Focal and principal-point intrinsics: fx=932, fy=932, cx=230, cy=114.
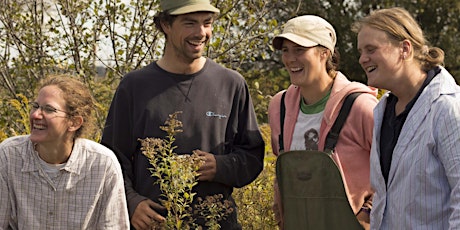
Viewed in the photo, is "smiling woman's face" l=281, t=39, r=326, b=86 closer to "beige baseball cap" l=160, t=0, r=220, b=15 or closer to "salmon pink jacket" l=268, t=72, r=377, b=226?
"salmon pink jacket" l=268, t=72, r=377, b=226

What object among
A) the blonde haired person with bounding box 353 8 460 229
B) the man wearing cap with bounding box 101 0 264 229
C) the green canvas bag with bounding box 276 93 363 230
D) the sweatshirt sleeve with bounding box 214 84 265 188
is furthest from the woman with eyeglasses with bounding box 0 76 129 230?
the blonde haired person with bounding box 353 8 460 229

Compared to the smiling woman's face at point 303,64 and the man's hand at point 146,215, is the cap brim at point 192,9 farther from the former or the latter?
the man's hand at point 146,215

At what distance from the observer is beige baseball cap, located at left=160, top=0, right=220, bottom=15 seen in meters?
4.59

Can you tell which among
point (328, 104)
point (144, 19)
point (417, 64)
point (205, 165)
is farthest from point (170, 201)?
point (144, 19)

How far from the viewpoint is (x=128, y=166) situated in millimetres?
4676

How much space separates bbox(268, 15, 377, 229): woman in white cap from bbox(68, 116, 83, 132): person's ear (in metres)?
0.95

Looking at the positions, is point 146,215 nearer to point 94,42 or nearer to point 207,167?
point 207,167

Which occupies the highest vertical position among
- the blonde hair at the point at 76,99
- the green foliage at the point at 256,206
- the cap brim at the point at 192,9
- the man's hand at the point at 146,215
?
the cap brim at the point at 192,9

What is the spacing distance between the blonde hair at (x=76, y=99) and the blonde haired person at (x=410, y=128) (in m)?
1.36

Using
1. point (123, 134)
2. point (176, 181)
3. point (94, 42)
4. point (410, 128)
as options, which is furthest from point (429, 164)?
point (94, 42)

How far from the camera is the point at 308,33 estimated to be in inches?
175

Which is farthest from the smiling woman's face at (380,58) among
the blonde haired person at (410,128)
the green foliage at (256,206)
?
the green foliage at (256,206)

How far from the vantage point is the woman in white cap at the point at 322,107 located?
426 centimetres

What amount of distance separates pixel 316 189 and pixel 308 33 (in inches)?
29.5
